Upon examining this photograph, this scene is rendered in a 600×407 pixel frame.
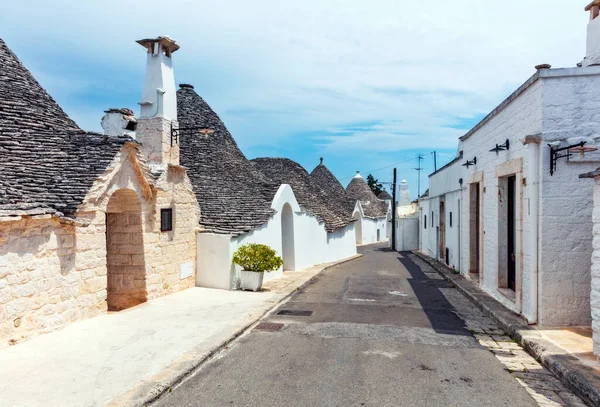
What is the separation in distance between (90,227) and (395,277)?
10240 millimetres

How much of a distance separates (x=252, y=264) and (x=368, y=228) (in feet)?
107

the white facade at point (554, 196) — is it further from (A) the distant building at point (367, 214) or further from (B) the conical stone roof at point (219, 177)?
(A) the distant building at point (367, 214)

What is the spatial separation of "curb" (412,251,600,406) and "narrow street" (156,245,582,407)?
0.13 metres

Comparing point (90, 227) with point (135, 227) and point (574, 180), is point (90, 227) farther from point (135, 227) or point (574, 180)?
point (574, 180)

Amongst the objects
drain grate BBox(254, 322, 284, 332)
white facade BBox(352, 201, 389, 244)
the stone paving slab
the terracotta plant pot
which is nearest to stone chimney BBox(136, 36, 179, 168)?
the terracotta plant pot

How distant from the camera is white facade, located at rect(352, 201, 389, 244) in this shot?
40625mm

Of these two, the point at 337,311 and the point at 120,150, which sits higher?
the point at 120,150

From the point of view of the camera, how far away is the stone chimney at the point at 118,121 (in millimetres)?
12734

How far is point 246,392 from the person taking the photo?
16.7 feet

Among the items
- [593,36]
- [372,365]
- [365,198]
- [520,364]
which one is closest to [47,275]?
[372,365]

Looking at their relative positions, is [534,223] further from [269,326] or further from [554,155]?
[269,326]

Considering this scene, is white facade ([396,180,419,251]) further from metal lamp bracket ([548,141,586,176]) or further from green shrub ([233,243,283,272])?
metal lamp bracket ([548,141,586,176])

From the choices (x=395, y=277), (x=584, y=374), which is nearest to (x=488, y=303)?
(x=584, y=374)

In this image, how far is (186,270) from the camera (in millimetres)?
11398
